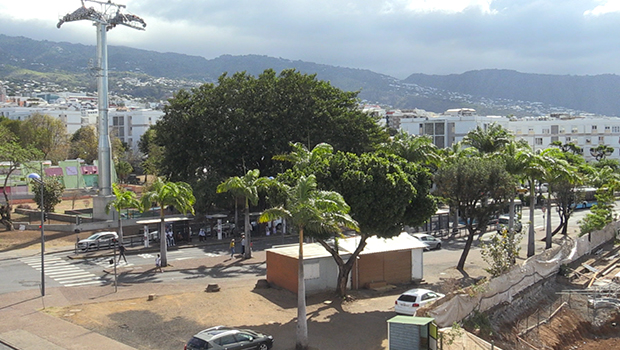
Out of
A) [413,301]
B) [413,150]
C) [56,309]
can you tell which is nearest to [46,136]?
[413,150]

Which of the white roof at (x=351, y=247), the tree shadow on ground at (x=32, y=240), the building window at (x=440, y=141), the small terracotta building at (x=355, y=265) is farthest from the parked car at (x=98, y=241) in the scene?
the building window at (x=440, y=141)

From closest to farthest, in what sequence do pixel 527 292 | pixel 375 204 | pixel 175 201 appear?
pixel 375 204, pixel 527 292, pixel 175 201

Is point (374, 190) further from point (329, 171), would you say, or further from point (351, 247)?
point (351, 247)

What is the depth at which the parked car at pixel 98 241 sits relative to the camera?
43.5 meters

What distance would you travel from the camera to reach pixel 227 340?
774 inches

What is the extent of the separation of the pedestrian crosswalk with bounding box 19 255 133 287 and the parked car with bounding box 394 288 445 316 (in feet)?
57.9

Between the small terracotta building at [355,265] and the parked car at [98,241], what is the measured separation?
59.5ft

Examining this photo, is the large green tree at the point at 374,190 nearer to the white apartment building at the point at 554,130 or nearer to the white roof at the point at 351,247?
the white roof at the point at 351,247

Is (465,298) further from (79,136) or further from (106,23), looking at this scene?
(79,136)

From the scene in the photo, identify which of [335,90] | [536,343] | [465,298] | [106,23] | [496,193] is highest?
[106,23]

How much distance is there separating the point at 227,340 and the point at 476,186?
65.8 feet

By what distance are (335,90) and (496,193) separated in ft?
106

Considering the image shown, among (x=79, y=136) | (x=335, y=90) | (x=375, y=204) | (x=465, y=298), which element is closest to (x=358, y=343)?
(x=465, y=298)

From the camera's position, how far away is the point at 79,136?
120000 mm
